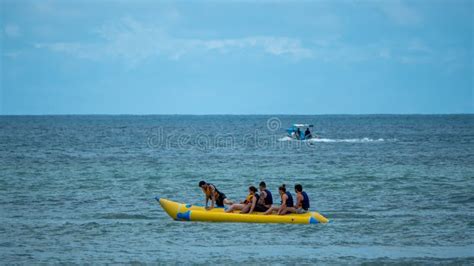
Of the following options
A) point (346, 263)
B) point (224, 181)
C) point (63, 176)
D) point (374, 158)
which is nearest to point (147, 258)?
point (346, 263)

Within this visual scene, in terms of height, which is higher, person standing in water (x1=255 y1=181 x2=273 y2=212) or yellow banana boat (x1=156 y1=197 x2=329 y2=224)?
person standing in water (x1=255 y1=181 x2=273 y2=212)

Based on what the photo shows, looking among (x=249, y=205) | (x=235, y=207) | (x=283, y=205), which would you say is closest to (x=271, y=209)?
Result: (x=283, y=205)

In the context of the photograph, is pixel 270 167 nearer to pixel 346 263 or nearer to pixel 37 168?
pixel 37 168

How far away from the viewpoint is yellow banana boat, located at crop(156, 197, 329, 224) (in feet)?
63.6

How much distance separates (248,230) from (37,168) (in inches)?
773

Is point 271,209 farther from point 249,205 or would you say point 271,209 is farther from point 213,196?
point 213,196

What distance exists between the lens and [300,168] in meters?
36.7

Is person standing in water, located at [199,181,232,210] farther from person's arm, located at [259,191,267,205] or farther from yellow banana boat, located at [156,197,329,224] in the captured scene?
person's arm, located at [259,191,267,205]

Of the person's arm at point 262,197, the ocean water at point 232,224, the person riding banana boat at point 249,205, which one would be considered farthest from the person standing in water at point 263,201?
the ocean water at point 232,224

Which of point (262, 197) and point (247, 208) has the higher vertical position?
point (262, 197)

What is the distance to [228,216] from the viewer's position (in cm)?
1959

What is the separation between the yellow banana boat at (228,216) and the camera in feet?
63.6

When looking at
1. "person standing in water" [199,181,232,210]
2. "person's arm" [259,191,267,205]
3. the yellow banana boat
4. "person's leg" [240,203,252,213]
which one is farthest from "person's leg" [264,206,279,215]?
"person standing in water" [199,181,232,210]

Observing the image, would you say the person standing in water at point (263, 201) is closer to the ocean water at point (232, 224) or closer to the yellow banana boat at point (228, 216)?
the yellow banana boat at point (228, 216)
